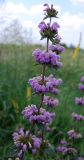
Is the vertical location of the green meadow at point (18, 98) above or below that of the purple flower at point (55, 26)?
below

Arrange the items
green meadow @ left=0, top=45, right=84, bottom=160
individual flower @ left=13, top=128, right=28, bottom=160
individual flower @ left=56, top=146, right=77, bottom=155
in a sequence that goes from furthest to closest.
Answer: green meadow @ left=0, top=45, right=84, bottom=160
individual flower @ left=56, top=146, right=77, bottom=155
individual flower @ left=13, top=128, right=28, bottom=160

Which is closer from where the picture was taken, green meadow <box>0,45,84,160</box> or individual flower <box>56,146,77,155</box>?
individual flower <box>56,146,77,155</box>

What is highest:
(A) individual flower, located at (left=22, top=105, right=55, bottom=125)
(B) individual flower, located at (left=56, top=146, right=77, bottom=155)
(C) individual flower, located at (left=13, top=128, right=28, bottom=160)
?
(A) individual flower, located at (left=22, top=105, right=55, bottom=125)

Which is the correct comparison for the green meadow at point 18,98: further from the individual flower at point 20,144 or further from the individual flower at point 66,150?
the individual flower at point 20,144

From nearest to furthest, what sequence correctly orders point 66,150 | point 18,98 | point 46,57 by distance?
point 46,57 < point 66,150 < point 18,98

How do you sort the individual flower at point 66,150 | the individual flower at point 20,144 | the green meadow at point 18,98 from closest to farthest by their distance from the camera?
the individual flower at point 20,144
the individual flower at point 66,150
the green meadow at point 18,98

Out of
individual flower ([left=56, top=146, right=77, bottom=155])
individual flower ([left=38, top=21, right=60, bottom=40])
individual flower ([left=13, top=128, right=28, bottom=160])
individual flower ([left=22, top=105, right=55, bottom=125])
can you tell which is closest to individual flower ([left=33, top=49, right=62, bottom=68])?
individual flower ([left=38, top=21, right=60, bottom=40])

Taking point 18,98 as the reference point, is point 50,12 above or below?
above

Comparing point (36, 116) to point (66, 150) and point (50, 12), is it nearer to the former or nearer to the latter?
point (50, 12)

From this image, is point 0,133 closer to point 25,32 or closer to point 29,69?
point 29,69

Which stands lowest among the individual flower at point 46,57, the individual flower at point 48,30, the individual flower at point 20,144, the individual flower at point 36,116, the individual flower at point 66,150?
the individual flower at point 66,150

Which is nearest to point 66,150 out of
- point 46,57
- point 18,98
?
point 18,98

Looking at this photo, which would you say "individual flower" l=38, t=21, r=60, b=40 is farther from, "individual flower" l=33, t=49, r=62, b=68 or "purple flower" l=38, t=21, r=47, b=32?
"individual flower" l=33, t=49, r=62, b=68

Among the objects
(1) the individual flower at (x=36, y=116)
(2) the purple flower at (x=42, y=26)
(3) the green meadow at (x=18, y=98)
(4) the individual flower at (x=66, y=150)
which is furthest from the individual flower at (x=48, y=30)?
(4) the individual flower at (x=66, y=150)
